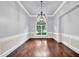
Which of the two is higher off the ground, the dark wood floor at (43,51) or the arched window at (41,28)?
the arched window at (41,28)

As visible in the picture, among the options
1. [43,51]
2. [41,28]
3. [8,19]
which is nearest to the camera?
[8,19]

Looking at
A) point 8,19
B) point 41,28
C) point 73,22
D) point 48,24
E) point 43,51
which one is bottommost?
point 43,51

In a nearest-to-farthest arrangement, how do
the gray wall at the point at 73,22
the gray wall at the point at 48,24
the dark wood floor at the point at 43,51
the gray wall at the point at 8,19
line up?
the gray wall at the point at 8,19 → the dark wood floor at the point at 43,51 → the gray wall at the point at 73,22 → the gray wall at the point at 48,24

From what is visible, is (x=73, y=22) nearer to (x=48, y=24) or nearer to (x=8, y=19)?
(x=8, y=19)

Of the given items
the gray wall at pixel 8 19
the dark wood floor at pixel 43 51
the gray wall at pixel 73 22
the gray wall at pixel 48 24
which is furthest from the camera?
the gray wall at pixel 48 24

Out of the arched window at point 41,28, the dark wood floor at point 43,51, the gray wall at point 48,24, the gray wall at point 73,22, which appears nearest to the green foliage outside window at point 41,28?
the arched window at point 41,28

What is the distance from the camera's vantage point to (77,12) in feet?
16.7

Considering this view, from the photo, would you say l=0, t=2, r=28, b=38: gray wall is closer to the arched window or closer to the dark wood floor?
the dark wood floor

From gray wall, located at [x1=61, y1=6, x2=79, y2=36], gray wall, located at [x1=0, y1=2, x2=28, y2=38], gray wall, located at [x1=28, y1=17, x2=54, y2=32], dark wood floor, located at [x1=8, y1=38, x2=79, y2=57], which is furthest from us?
gray wall, located at [x1=28, y1=17, x2=54, y2=32]

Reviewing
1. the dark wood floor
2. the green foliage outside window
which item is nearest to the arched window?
the green foliage outside window

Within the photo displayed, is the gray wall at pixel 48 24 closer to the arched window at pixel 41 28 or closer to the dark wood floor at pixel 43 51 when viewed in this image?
the arched window at pixel 41 28

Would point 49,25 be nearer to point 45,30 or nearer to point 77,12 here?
point 45,30

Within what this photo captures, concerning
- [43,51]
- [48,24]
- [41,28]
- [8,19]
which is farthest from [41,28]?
[8,19]

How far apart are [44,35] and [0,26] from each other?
9919 mm
